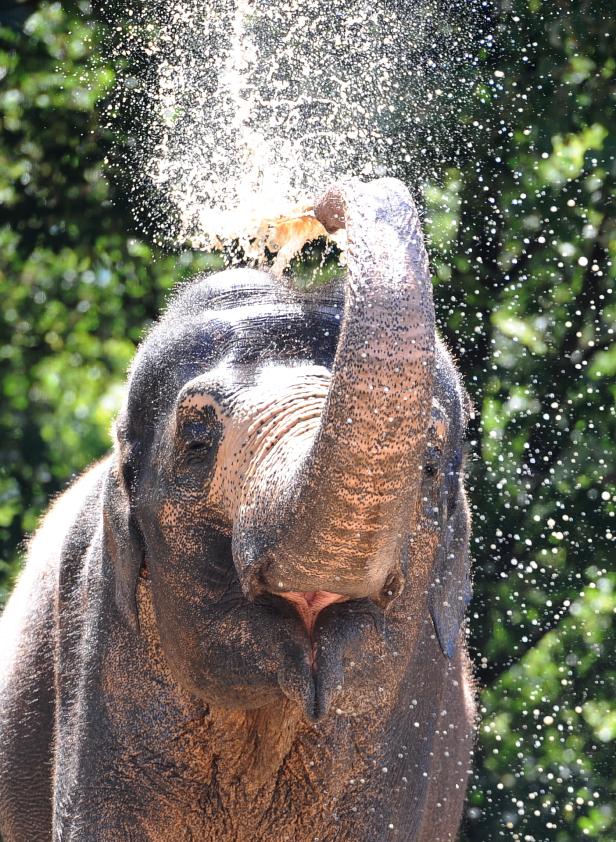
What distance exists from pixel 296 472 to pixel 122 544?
59 cm

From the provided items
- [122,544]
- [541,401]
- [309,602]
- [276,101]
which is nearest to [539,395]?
[541,401]

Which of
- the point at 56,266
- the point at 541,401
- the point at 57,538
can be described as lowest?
the point at 57,538

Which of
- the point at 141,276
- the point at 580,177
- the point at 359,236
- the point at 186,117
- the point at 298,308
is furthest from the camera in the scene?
the point at 141,276

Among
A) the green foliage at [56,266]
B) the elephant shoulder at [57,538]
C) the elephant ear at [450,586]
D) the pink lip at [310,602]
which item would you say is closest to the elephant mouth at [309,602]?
the pink lip at [310,602]

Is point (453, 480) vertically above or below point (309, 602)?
above

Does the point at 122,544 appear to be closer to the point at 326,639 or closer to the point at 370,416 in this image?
the point at 326,639

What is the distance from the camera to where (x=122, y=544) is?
241 cm

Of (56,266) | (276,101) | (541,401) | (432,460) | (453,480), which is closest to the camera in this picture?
(432,460)

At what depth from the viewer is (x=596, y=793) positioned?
4.77 meters

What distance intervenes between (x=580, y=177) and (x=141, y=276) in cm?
173

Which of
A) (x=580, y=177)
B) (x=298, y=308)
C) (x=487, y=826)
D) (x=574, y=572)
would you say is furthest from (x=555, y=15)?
(x=298, y=308)

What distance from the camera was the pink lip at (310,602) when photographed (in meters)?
2.04

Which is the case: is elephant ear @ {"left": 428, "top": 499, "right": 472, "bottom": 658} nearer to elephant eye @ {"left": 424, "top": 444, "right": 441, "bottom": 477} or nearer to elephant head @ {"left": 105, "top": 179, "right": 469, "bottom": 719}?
elephant head @ {"left": 105, "top": 179, "right": 469, "bottom": 719}

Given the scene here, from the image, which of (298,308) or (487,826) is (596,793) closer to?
(487,826)
